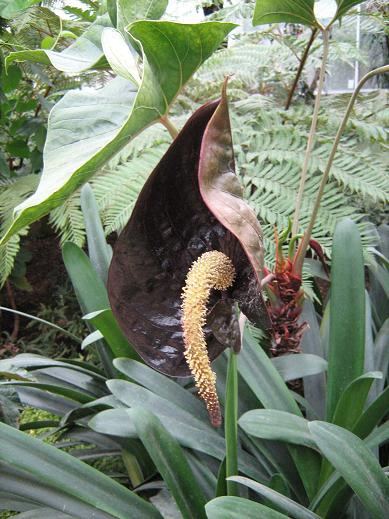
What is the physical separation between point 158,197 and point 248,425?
0.29m

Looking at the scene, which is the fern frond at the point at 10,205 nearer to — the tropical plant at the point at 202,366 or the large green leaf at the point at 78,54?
the tropical plant at the point at 202,366

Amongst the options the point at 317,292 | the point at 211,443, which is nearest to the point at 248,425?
the point at 211,443

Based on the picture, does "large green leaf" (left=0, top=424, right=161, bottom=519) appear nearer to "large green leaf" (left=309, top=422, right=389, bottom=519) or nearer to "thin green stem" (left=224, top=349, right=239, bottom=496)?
"thin green stem" (left=224, top=349, right=239, bottom=496)

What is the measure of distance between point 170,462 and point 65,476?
113 mm

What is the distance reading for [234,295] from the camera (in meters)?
0.41

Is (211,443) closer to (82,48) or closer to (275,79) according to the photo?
(82,48)

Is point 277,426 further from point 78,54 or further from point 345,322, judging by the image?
point 78,54

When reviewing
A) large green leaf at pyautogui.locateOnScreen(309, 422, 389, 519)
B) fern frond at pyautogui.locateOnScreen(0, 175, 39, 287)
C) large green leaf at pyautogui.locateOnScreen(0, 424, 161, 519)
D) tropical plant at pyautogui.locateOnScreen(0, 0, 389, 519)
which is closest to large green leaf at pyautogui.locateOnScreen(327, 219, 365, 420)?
tropical plant at pyautogui.locateOnScreen(0, 0, 389, 519)

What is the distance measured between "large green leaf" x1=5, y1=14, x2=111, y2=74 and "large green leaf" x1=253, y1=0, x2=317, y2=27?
0.20 meters

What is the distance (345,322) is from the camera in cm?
65

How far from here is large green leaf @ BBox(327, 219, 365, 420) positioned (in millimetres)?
641

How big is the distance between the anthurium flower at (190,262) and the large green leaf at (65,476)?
0.16m

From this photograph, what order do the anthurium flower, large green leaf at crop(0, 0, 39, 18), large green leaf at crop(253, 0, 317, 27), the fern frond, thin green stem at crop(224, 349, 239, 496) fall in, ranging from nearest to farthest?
the anthurium flower → thin green stem at crop(224, 349, 239, 496) → large green leaf at crop(253, 0, 317, 27) → large green leaf at crop(0, 0, 39, 18) → the fern frond

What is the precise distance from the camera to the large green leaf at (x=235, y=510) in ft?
1.43
